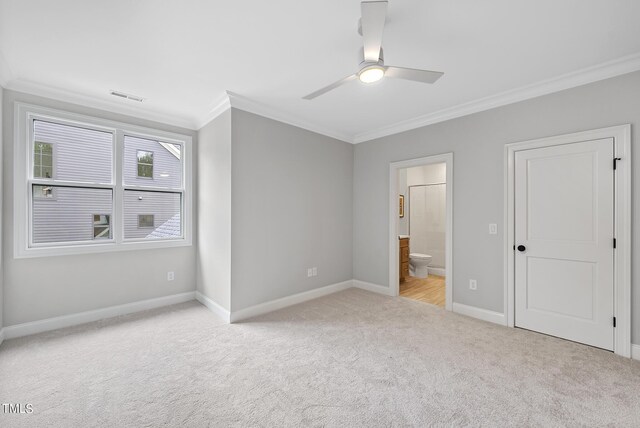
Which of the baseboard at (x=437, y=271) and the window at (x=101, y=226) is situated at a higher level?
the window at (x=101, y=226)

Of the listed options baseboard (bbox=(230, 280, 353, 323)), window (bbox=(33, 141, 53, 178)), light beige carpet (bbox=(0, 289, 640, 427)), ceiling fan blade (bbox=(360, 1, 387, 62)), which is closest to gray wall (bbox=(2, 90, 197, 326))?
window (bbox=(33, 141, 53, 178))

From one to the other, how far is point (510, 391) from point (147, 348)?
10.0ft

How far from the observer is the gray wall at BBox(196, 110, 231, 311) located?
3.26 m

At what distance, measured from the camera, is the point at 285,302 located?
3.70 meters

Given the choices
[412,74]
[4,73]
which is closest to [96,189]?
[4,73]

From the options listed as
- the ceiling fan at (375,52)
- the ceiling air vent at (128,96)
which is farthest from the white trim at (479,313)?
the ceiling air vent at (128,96)

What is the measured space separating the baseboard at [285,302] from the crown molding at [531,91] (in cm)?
256

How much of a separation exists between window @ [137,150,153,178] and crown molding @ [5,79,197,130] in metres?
0.47

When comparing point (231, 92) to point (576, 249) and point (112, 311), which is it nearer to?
point (112, 311)

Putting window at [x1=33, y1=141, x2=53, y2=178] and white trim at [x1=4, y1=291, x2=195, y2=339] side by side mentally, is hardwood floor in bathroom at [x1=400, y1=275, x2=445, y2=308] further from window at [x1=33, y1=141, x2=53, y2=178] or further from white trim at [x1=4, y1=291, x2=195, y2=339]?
window at [x1=33, y1=141, x2=53, y2=178]

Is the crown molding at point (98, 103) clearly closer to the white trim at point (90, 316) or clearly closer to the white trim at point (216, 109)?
the white trim at point (216, 109)

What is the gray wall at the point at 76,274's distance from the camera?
2.75 metres

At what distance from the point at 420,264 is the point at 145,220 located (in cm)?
471

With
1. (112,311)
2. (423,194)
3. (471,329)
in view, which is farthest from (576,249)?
(112,311)
